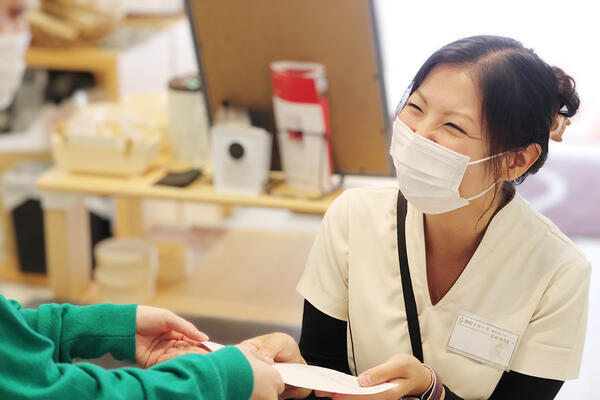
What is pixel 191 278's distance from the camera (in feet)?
9.86

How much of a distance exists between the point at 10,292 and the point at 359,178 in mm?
1692

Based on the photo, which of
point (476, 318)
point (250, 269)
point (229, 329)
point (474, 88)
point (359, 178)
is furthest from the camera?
point (250, 269)

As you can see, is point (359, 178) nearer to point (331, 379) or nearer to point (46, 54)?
point (331, 379)

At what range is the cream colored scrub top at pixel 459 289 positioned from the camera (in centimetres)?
151

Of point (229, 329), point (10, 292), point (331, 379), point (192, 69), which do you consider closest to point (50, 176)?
point (229, 329)

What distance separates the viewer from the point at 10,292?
3479mm

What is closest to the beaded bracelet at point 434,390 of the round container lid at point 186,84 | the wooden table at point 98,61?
the round container lid at point 186,84

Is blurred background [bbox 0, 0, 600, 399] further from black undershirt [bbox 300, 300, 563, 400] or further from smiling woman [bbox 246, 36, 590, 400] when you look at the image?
black undershirt [bbox 300, 300, 563, 400]

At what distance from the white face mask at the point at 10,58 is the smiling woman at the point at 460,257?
205 cm

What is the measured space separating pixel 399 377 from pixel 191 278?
165cm

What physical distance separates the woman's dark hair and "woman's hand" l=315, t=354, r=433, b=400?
399 mm

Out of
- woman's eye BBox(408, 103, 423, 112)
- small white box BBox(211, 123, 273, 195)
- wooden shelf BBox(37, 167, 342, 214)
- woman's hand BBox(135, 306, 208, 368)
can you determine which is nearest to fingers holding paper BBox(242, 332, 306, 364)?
woman's hand BBox(135, 306, 208, 368)

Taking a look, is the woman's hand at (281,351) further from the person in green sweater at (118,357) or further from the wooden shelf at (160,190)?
the wooden shelf at (160,190)

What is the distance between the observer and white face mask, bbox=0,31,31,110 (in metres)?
3.22
